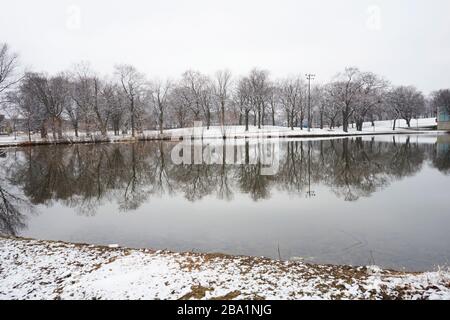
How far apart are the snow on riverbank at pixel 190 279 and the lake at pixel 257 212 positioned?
1.14m

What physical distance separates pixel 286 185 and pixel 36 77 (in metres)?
67.6

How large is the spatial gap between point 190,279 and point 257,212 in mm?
5591

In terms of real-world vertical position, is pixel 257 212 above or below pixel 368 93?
below

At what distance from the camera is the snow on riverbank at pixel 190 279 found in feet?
15.3

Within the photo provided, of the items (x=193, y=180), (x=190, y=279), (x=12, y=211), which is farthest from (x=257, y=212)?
(x=12, y=211)

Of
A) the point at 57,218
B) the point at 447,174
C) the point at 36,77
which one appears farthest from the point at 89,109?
the point at 447,174

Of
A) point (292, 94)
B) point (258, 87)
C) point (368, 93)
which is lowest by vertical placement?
point (368, 93)

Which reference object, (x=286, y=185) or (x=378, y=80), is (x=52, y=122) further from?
(x=378, y=80)

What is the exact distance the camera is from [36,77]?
6197 centimetres

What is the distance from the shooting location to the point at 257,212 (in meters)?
10.5

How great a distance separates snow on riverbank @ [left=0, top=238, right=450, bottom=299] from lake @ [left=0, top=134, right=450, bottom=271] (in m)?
1.14

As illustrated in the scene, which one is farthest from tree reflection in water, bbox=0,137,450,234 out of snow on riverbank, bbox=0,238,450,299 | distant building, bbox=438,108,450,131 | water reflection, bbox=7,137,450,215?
distant building, bbox=438,108,450,131

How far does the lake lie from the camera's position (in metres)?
7.32

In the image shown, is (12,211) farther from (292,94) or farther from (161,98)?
(292,94)
